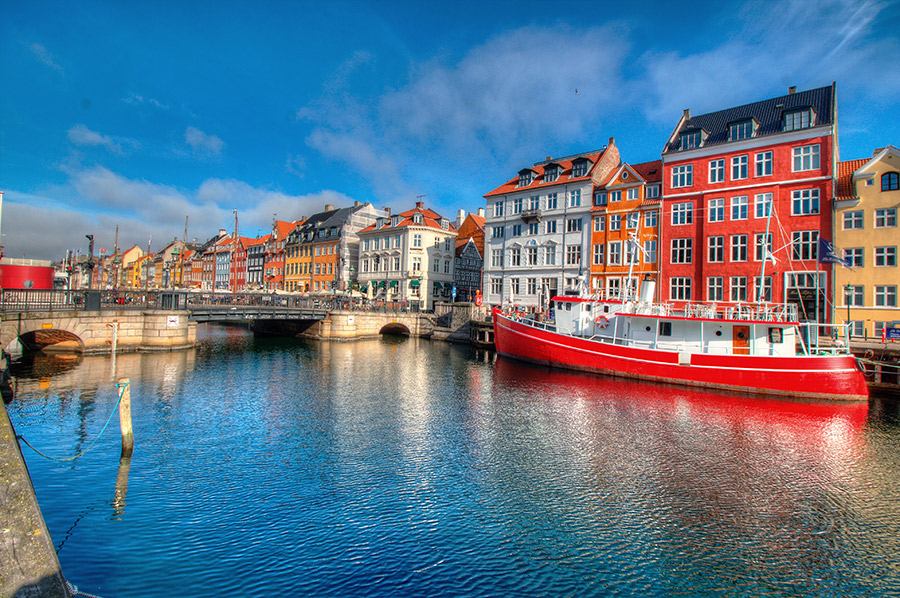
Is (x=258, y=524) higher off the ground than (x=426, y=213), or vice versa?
(x=426, y=213)

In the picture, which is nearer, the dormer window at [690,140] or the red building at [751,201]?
the red building at [751,201]

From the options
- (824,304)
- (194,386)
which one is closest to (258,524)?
(194,386)

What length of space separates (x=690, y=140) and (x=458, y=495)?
1638 inches

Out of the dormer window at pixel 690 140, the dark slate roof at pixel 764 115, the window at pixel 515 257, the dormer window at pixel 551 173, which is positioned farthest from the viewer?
the window at pixel 515 257

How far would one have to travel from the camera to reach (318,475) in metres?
14.1

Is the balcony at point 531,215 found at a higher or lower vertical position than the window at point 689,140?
lower

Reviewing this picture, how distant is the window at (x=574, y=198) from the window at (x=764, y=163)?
15926mm

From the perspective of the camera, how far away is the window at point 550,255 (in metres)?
52.6

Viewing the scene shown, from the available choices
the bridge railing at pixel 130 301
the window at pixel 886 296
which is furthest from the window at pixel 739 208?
the bridge railing at pixel 130 301

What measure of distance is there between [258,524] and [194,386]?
57.8 feet

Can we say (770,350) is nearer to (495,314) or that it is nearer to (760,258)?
(760,258)

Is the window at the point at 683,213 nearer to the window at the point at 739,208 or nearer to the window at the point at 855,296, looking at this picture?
the window at the point at 739,208

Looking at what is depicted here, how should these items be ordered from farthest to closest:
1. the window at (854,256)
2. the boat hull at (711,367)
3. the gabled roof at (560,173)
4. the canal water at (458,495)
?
the gabled roof at (560,173) < the window at (854,256) < the boat hull at (711,367) < the canal water at (458,495)

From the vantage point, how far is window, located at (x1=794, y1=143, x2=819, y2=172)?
37.0m
